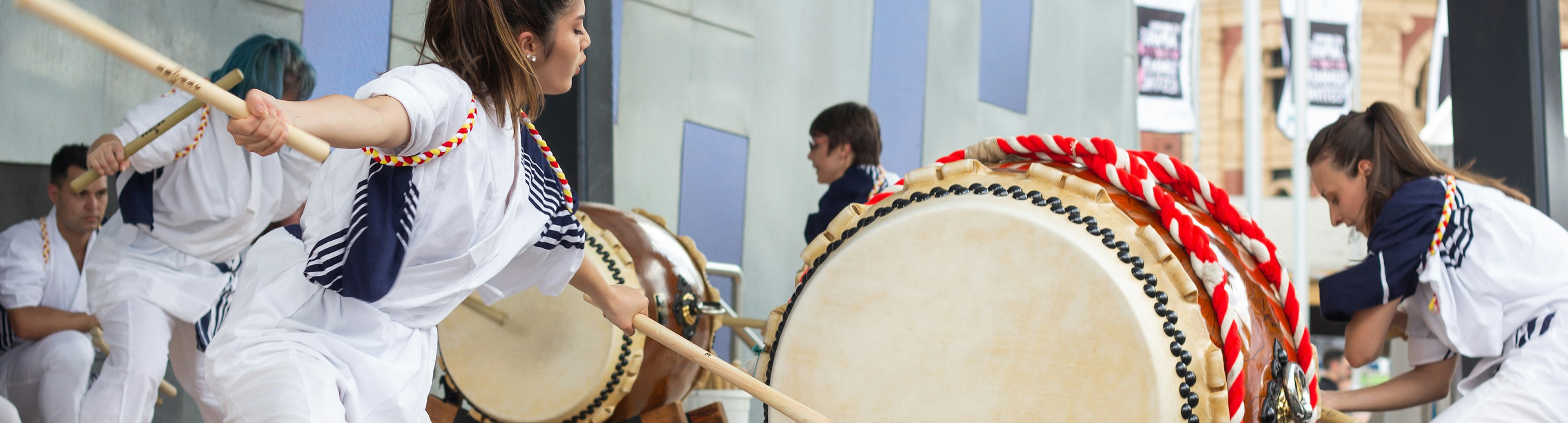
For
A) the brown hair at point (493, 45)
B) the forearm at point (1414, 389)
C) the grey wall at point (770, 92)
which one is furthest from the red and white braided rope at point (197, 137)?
the forearm at point (1414, 389)

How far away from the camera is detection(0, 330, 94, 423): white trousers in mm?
2414

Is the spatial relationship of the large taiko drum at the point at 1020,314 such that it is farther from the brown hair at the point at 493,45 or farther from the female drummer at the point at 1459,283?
the female drummer at the point at 1459,283

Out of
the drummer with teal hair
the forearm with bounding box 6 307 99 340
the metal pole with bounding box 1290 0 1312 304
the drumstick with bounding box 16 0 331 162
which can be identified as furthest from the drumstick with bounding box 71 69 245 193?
the metal pole with bounding box 1290 0 1312 304

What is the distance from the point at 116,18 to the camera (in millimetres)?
2531

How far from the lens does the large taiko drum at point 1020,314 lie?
115 centimetres

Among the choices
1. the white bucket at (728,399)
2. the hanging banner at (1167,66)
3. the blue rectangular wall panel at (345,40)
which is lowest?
the white bucket at (728,399)

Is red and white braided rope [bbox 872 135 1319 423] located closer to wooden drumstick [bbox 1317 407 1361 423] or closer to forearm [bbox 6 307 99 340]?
wooden drumstick [bbox 1317 407 1361 423]

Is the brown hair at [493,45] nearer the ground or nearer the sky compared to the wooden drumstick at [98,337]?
nearer the sky

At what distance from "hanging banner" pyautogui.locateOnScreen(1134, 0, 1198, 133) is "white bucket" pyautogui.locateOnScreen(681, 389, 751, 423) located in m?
8.79

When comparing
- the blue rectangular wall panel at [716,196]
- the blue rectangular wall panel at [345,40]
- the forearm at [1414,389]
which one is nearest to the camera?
the forearm at [1414,389]

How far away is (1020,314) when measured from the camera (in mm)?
1237

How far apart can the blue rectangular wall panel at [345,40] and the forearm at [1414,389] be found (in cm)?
247

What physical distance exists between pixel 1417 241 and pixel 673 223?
102 inches

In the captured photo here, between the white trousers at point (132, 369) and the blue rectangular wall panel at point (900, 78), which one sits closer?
the white trousers at point (132, 369)
